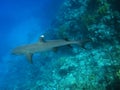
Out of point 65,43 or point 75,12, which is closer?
point 65,43

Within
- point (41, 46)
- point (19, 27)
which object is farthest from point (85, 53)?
point (19, 27)

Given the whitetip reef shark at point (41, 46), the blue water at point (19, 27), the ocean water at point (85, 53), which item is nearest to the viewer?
the whitetip reef shark at point (41, 46)

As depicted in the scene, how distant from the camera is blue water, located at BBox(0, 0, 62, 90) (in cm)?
2918

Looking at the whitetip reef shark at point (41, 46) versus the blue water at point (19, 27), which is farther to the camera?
the blue water at point (19, 27)

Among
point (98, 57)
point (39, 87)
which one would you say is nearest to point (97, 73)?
point (98, 57)

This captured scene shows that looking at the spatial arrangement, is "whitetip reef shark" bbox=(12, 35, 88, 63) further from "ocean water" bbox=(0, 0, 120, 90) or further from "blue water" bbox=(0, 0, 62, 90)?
"blue water" bbox=(0, 0, 62, 90)

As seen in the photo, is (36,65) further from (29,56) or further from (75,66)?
(29,56)

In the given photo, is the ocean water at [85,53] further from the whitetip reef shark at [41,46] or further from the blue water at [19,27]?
the blue water at [19,27]

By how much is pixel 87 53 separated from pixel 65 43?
19.3 ft

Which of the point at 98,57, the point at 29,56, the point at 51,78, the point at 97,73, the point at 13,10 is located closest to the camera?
the point at 29,56

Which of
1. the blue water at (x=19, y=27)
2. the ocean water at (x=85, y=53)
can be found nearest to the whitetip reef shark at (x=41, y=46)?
the ocean water at (x=85, y=53)

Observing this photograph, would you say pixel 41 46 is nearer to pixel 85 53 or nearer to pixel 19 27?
pixel 85 53

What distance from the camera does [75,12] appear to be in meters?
19.3

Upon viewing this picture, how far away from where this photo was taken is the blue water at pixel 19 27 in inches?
1149
